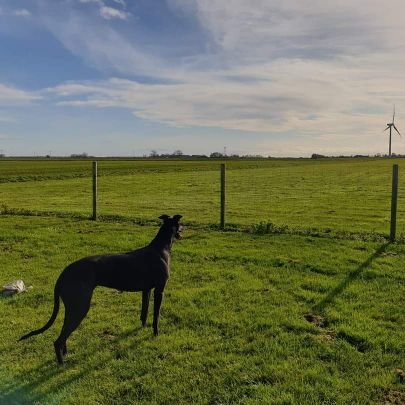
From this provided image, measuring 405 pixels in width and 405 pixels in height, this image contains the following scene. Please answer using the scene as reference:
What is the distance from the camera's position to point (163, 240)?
647 cm

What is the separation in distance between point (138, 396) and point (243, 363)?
4.23ft

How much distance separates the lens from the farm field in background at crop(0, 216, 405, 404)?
486cm

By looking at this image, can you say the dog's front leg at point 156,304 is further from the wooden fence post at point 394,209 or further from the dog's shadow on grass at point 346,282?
the wooden fence post at point 394,209

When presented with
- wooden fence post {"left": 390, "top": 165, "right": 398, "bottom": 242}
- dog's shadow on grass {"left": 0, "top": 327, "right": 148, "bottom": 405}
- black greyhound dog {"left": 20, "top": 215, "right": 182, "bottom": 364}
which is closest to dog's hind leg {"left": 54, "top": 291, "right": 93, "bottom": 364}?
black greyhound dog {"left": 20, "top": 215, "right": 182, "bottom": 364}

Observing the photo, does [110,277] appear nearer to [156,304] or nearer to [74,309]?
[74,309]

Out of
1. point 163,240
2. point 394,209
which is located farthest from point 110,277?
point 394,209

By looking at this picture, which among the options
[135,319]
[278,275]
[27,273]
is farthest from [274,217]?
[135,319]

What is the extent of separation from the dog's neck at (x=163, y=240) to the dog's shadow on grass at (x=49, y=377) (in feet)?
4.30

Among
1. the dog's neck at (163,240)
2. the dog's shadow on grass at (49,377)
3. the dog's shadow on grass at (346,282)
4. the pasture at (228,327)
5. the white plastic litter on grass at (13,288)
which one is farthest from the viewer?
the white plastic litter on grass at (13,288)

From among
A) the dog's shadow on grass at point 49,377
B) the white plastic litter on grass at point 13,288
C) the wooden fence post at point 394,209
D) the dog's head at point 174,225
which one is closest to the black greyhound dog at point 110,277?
the dog's head at point 174,225

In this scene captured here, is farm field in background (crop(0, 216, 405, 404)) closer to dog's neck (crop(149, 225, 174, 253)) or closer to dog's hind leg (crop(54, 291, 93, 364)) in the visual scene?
dog's hind leg (crop(54, 291, 93, 364))

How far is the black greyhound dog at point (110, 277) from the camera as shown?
529cm

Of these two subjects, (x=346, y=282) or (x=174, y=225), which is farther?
(x=346, y=282)

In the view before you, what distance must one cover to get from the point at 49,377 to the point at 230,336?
7.64ft
